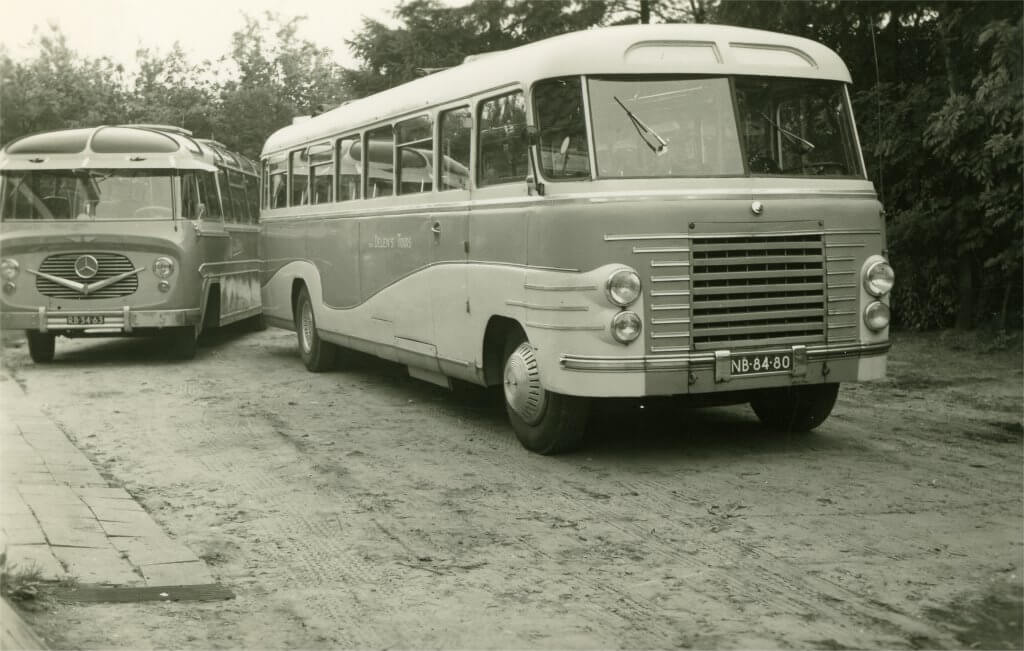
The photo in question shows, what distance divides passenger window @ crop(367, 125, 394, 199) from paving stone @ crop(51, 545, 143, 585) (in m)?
5.73

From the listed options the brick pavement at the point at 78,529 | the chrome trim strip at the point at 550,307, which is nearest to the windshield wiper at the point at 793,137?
the chrome trim strip at the point at 550,307

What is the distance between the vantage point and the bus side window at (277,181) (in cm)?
1473

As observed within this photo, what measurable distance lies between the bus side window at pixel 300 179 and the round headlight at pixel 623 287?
6.92m

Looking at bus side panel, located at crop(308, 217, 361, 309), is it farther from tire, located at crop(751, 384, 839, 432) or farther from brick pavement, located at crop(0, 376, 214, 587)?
tire, located at crop(751, 384, 839, 432)

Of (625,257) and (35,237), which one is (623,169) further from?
(35,237)

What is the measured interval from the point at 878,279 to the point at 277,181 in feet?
29.0

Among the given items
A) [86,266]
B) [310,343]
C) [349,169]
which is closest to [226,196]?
[86,266]

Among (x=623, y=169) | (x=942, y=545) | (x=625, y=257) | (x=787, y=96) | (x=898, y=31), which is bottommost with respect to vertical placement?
(x=942, y=545)

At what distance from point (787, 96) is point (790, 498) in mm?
2988

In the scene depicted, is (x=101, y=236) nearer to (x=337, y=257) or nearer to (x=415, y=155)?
(x=337, y=257)

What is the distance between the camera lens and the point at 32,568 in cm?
551

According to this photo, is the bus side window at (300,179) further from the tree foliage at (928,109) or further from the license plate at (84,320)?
the license plate at (84,320)

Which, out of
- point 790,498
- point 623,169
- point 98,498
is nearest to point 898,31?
point 623,169

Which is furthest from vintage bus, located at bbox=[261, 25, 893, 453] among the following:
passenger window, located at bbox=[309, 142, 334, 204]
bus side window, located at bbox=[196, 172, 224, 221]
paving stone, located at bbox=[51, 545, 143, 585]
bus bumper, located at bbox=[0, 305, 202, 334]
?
bus side window, located at bbox=[196, 172, 224, 221]
